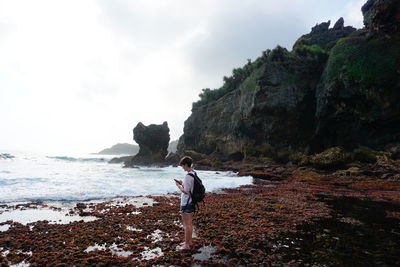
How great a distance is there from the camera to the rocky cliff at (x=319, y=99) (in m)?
44.6

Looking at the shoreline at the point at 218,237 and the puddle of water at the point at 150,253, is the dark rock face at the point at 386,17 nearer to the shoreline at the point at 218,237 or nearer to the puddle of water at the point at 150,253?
the shoreline at the point at 218,237

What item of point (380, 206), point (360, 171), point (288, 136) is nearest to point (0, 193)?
point (380, 206)

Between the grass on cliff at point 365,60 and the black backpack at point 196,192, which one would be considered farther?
the grass on cliff at point 365,60

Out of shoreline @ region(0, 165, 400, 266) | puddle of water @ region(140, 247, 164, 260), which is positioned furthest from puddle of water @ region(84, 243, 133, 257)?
puddle of water @ region(140, 247, 164, 260)

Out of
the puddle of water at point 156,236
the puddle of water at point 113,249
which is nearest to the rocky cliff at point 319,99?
the puddle of water at point 156,236

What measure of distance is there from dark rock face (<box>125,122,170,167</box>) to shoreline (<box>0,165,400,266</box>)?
62.6 metres

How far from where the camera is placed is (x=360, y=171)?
1267 inches

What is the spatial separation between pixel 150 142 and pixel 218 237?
73.1 meters

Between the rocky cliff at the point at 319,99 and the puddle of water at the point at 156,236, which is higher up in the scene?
the rocky cliff at the point at 319,99

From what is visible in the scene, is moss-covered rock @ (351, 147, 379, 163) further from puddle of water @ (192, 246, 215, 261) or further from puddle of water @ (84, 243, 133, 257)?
puddle of water @ (84, 243, 133, 257)

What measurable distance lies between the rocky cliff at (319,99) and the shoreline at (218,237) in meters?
37.3

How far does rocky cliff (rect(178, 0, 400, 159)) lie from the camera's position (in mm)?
44600

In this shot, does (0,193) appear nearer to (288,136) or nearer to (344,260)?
(344,260)

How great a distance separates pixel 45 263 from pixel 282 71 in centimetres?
6238
